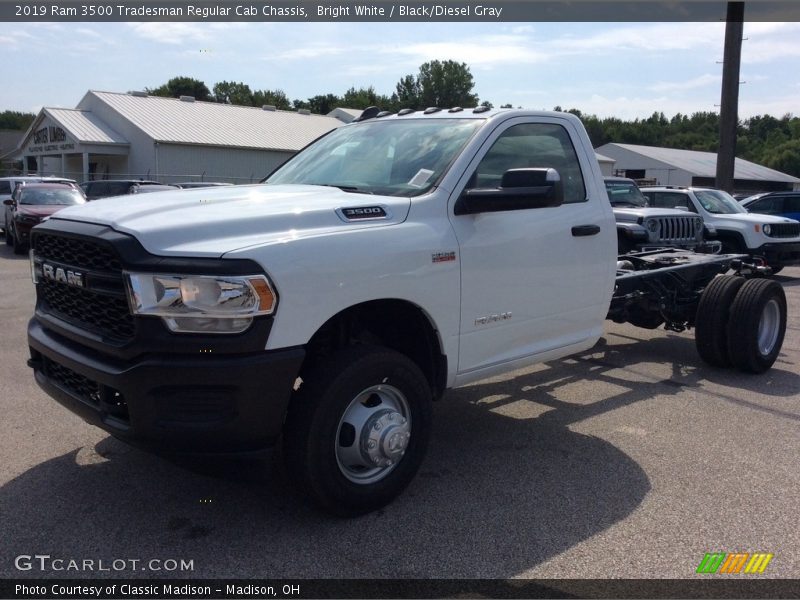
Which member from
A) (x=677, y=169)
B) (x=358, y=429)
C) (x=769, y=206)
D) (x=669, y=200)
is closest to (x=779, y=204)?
(x=769, y=206)

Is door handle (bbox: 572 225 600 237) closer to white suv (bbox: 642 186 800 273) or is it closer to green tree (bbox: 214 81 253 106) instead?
white suv (bbox: 642 186 800 273)

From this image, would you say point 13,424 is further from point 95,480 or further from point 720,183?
point 720,183

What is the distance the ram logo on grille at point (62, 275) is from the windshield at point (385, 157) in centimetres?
158

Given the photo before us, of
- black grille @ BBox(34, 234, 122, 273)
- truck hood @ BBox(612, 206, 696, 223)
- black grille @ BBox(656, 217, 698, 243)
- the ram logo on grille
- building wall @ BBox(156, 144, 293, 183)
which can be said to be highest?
building wall @ BBox(156, 144, 293, 183)

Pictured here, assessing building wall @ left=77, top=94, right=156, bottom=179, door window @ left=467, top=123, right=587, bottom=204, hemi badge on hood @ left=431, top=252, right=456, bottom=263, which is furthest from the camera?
building wall @ left=77, top=94, right=156, bottom=179

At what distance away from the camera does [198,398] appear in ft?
10.7

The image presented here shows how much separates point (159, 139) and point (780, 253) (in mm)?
30500

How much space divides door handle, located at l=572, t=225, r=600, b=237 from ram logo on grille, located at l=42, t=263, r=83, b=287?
9.84 ft

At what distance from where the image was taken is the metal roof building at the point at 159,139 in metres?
38.4

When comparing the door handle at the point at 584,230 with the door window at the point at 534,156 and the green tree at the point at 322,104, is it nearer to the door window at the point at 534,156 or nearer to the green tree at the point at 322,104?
the door window at the point at 534,156

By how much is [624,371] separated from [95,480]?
4.77 meters

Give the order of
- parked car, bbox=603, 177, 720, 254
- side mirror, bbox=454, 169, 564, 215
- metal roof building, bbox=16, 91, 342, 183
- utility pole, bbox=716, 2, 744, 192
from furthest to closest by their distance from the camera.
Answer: metal roof building, bbox=16, 91, 342, 183, utility pole, bbox=716, 2, 744, 192, parked car, bbox=603, 177, 720, 254, side mirror, bbox=454, 169, 564, 215

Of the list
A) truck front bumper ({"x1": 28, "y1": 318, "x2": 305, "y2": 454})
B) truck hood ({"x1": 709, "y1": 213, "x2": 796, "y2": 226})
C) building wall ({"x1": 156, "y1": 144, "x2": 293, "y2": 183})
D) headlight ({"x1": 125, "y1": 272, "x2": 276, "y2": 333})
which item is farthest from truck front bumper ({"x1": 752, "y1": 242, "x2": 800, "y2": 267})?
building wall ({"x1": 156, "y1": 144, "x2": 293, "y2": 183})

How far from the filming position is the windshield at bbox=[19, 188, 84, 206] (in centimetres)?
1802
